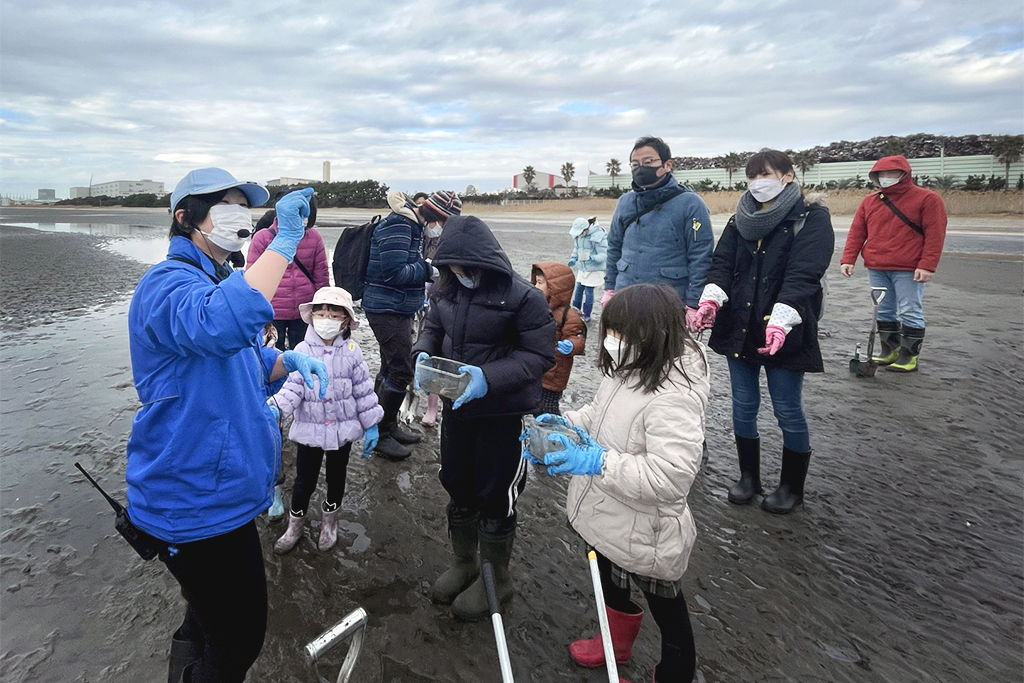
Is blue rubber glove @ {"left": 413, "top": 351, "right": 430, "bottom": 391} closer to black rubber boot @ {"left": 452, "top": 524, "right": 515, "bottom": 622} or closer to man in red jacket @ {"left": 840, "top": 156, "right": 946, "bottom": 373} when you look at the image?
black rubber boot @ {"left": 452, "top": 524, "right": 515, "bottom": 622}

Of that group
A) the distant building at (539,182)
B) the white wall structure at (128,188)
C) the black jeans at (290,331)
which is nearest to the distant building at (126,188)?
the white wall structure at (128,188)

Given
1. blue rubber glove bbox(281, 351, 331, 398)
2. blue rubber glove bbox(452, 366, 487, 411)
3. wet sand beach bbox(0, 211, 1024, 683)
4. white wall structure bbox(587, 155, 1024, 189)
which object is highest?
white wall structure bbox(587, 155, 1024, 189)

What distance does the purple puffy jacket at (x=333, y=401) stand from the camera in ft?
10.9

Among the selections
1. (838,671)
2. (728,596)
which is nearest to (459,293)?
(728,596)

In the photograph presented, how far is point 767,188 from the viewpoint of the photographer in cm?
355

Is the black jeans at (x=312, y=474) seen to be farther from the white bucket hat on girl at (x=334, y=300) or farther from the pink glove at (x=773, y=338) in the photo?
the pink glove at (x=773, y=338)

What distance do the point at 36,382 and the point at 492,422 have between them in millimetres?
6304

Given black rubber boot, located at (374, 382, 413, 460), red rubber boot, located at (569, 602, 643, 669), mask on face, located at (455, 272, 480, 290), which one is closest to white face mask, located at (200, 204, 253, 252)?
mask on face, located at (455, 272, 480, 290)

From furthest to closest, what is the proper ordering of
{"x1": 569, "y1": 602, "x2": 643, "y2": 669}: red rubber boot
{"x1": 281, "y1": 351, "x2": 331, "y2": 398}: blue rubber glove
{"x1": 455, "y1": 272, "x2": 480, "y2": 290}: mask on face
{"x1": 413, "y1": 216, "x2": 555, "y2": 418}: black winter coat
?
{"x1": 455, "y1": 272, "x2": 480, "y2": 290}: mask on face
{"x1": 413, "y1": 216, "x2": 555, "y2": 418}: black winter coat
{"x1": 281, "y1": 351, "x2": 331, "y2": 398}: blue rubber glove
{"x1": 569, "y1": 602, "x2": 643, "y2": 669}: red rubber boot

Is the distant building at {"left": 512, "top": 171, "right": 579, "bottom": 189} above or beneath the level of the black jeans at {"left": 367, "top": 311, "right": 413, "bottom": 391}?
above

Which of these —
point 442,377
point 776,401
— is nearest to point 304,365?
point 442,377

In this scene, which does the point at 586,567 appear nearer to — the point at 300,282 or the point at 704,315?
the point at 704,315

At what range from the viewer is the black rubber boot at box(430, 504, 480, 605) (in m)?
2.95

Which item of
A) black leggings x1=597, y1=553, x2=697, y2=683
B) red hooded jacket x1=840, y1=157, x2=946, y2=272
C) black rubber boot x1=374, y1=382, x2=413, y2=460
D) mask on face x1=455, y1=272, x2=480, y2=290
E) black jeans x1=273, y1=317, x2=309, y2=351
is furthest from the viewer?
red hooded jacket x1=840, y1=157, x2=946, y2=272
